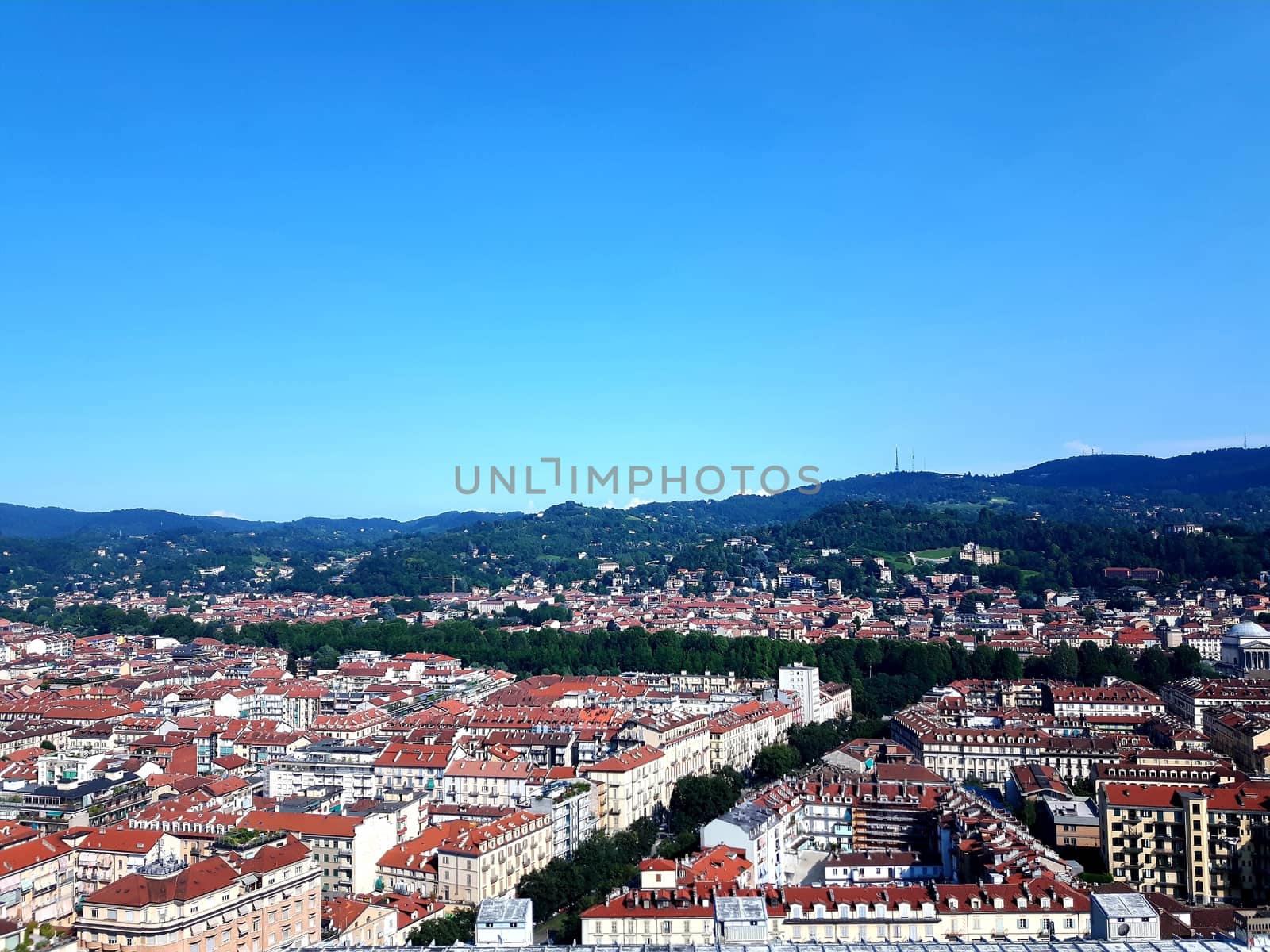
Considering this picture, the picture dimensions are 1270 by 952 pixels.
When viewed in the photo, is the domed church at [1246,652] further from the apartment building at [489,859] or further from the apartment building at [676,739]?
the apartment building at [489,859]

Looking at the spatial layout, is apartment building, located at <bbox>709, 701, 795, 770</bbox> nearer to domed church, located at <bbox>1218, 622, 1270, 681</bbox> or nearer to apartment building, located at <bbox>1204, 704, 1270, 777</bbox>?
apartment building, located at <bbox>1204, 704, 1270, 777</bbox>

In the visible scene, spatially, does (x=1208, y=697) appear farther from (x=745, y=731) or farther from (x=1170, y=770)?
(x=745, y=731)

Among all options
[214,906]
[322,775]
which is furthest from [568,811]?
[214,906]

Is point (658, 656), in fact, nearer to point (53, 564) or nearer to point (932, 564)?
point (932, 564)

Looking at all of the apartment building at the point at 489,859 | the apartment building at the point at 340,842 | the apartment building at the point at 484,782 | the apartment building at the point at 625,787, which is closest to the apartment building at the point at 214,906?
the apartment building at the point at 340,842

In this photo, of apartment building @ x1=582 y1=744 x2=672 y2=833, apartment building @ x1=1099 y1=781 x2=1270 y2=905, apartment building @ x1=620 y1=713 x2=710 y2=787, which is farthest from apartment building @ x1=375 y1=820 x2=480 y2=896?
apartment building @ x1=1099 y1=781 x2=1270 y2=905

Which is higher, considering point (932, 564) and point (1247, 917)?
point (932, 564)

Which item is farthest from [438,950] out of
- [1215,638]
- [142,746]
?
[1215,638]
